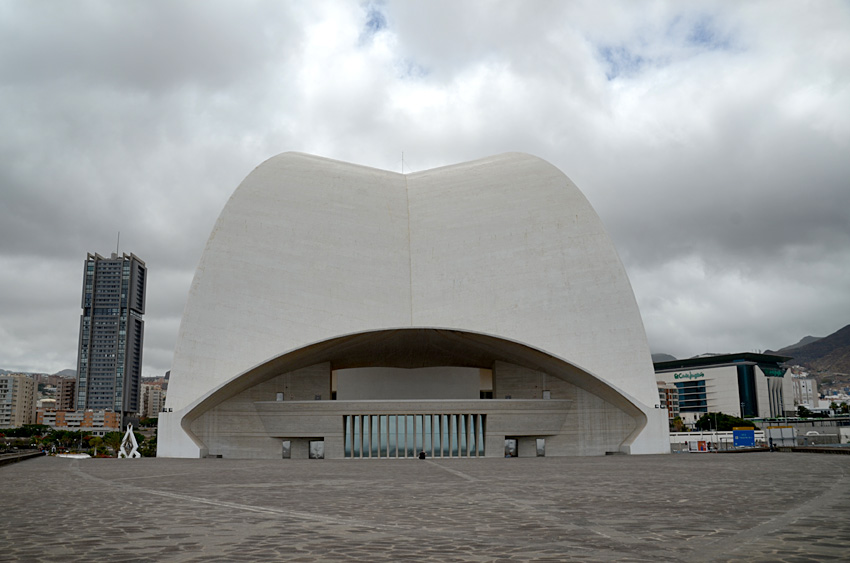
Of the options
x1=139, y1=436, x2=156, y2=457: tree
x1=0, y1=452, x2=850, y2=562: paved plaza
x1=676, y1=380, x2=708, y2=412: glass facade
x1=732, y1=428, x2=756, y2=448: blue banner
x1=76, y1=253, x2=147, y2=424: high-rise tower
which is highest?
x1=76, y1=253, x2=147, y2=424: high-rise tower

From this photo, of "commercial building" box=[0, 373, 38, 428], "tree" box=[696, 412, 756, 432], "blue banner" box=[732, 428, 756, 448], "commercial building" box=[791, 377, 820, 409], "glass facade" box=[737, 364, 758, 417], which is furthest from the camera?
"commercial building" box=[791, 377, 820, 409]

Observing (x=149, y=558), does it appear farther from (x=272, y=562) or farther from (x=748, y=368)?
(x=748, y=368)

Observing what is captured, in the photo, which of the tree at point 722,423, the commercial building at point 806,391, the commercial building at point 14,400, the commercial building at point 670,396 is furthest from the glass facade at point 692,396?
the commercial building at point 14,400

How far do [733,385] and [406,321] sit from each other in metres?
94.7

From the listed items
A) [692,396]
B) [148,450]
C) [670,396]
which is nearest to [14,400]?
[148,450]

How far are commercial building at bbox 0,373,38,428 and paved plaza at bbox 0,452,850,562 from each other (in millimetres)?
161045

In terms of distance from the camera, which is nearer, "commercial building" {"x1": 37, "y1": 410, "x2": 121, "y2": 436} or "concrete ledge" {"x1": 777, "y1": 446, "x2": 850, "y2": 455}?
"concrete ledge" {"x1": 777, "y1": 446, "x2": 850, "y2": 455}

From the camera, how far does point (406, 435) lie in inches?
1199

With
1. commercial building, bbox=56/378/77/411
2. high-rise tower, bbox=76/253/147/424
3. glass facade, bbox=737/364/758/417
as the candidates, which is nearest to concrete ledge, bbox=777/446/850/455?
glass facade, bbox=737/364/758/417

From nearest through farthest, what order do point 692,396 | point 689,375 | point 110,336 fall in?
1. point 692,396
2. point 689,375
3. point 110,336

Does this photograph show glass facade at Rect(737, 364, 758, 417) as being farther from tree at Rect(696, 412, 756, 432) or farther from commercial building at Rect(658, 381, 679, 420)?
tree at Rect(696, 412, 756, 432)


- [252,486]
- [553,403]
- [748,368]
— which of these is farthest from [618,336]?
[748,368]

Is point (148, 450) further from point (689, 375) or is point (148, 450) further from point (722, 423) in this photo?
point (689, 375)

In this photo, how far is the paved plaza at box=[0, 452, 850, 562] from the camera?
5.27m
